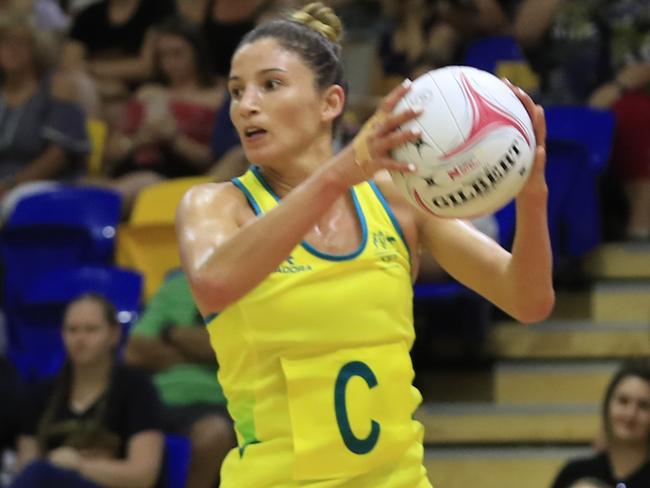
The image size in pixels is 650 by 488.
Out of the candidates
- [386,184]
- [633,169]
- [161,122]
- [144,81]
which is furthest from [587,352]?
[386,184]

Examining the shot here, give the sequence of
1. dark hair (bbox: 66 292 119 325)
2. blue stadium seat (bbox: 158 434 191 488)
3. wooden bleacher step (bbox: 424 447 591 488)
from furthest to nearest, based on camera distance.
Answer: wooden bleacher step (bbox: 424 447 591 488) < dark hair (bbox: 66 292 119 325) < blue stadium seat (bbox: 158 434 191 488)

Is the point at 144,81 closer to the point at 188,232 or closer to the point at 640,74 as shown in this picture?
the point at 640,74

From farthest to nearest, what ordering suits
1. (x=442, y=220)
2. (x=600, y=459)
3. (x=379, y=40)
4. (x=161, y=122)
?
(x=379, y=40), (x=161, y=122), (x=600, y=459), (x=442, y=220)

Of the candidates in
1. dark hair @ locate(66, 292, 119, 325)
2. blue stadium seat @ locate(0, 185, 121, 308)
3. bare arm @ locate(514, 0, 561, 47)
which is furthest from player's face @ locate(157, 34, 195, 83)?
dark hair @ locate(66, 292, 119, 325)

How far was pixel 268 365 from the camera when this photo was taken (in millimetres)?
2834

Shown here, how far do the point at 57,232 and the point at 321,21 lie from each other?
12.8ft

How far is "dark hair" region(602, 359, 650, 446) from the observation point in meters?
4.97

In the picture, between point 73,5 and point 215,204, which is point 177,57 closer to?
Result: point 73,5

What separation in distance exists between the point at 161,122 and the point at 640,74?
2.27 meters

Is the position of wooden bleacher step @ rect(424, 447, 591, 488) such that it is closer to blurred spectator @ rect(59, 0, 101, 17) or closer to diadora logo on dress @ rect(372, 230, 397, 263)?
diadora logo on dress @ rect(372, 230, 397, 263)

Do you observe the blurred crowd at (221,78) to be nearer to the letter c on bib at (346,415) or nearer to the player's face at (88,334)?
the player's face at (88,334)

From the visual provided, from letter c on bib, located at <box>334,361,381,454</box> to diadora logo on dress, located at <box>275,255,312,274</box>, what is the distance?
0.67 ft

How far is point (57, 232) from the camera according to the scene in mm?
6793

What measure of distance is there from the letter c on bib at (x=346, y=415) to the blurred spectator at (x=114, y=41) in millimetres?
5210
